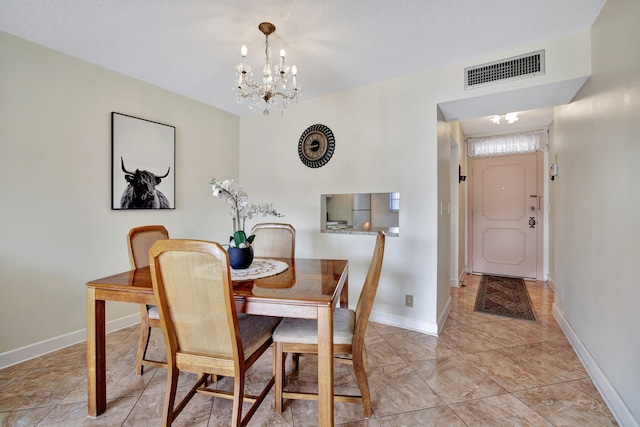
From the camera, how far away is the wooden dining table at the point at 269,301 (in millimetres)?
1228

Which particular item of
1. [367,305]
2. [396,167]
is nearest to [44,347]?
[367,305]

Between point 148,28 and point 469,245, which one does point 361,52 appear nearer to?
point 148,28

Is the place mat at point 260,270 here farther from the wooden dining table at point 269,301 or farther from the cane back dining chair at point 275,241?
the cane back dining chair at point 275,241

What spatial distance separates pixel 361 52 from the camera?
2.26m

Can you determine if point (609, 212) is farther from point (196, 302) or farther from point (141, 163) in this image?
point (141, 163)

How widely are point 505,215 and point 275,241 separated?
4.03 metres

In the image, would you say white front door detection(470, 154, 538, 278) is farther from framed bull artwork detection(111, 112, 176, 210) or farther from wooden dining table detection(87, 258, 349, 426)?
framed bull artwork detection(111, 112, 176, 210)

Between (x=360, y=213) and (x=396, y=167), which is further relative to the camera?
(x=360, y=213)

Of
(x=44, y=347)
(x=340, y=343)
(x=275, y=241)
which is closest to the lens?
(x=340, y=343)

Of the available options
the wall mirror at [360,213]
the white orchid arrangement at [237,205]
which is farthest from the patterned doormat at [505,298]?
the white orchid arrangement at [237,205]

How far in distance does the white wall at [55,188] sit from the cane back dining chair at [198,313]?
1.69 metres

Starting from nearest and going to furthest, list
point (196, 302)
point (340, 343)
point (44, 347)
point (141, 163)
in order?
point (196, 302) < point (340, 343) < point (44, 347) < point (141, 163)

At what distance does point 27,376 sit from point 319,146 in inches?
118

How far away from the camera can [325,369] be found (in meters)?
1.23
